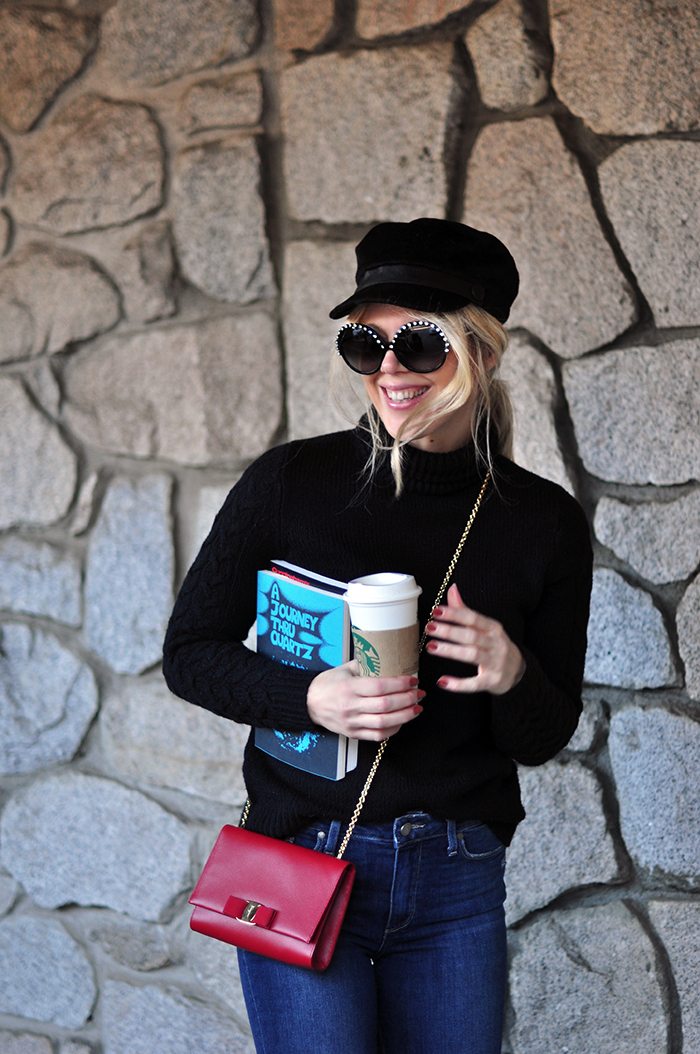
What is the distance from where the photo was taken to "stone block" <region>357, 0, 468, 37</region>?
1.90m

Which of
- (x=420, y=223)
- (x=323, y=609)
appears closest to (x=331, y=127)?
(x=420, y=223)

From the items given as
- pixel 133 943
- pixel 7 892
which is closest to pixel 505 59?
pixel 133 943

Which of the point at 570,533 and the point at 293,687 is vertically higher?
the point at 570,533

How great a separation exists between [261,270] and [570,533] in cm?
111

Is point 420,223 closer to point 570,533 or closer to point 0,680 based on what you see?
point 570,533

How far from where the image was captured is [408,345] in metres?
1.22

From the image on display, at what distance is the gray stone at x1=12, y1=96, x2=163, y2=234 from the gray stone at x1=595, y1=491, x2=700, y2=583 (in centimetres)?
128

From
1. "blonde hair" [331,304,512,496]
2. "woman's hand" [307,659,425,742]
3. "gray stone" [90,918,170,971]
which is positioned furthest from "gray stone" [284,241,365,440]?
"gray stone" [90,918,170,971]

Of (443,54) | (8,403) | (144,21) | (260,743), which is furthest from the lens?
(8,403)

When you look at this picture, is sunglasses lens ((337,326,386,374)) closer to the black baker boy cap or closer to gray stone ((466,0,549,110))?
the black baker boy cap

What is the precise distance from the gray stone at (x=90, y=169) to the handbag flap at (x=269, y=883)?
1565 mm

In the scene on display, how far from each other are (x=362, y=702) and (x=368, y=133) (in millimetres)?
1366

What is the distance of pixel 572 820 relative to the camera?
6.35ft

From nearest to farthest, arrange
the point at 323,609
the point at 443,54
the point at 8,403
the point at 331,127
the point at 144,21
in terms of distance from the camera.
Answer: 1. the point at 323,609
2. the point at 443,54
3. the point at 331,127
4. the point at 144,21
5. the point at 8,403
